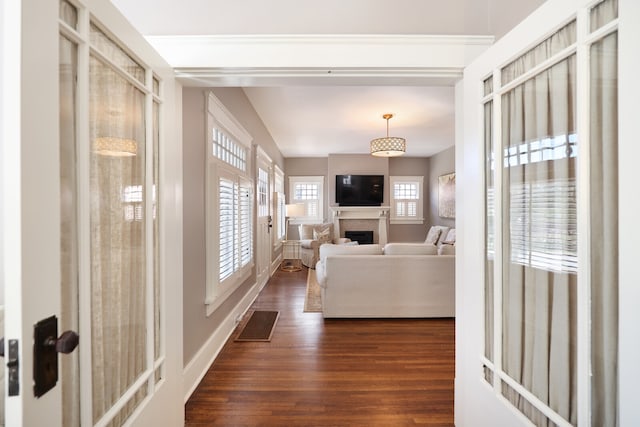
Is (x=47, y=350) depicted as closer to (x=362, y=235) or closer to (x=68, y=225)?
(x=68, y=225)

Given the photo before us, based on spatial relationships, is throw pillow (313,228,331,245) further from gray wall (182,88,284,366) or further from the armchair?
gray wall (182,88,284,366)

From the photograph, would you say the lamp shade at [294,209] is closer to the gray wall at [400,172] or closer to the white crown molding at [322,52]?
the gray wall at [400,172]

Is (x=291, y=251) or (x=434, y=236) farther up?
(x=434, y=236)

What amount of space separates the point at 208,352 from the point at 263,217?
277cm

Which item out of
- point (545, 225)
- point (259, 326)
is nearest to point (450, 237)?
point (259, 326)

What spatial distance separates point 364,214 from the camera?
7.32 m

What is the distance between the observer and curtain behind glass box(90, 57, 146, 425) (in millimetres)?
930

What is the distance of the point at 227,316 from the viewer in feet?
9.34

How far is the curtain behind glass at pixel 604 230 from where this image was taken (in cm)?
79

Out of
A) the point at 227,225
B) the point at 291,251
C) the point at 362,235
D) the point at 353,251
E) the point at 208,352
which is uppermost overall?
the point at 227,225

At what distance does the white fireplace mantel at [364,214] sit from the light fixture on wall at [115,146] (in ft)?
20.4

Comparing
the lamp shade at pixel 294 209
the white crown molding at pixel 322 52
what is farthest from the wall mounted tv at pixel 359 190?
the white crown molding at pixel 322 52

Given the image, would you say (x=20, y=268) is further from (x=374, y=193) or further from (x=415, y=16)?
(x=374, y=193)

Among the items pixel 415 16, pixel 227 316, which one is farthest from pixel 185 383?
pixel 415 16
